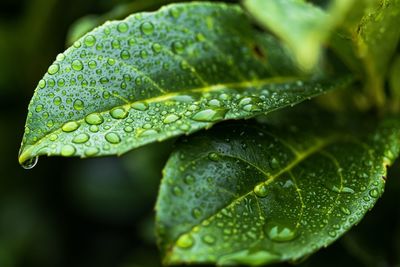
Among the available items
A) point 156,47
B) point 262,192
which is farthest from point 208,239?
point 156,47

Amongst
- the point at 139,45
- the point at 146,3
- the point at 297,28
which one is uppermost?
the point at 297,28

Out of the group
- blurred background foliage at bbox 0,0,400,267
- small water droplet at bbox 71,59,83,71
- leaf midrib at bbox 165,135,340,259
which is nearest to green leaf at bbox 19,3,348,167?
small water droplet at bbox 71,59,83,71

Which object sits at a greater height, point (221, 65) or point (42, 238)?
point (221, 65)

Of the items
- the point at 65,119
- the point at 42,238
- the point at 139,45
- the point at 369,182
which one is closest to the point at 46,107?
the point at 65,119

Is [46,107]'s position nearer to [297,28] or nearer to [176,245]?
[176,245]

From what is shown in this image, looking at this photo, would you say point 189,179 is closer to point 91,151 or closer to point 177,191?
point 177,191
